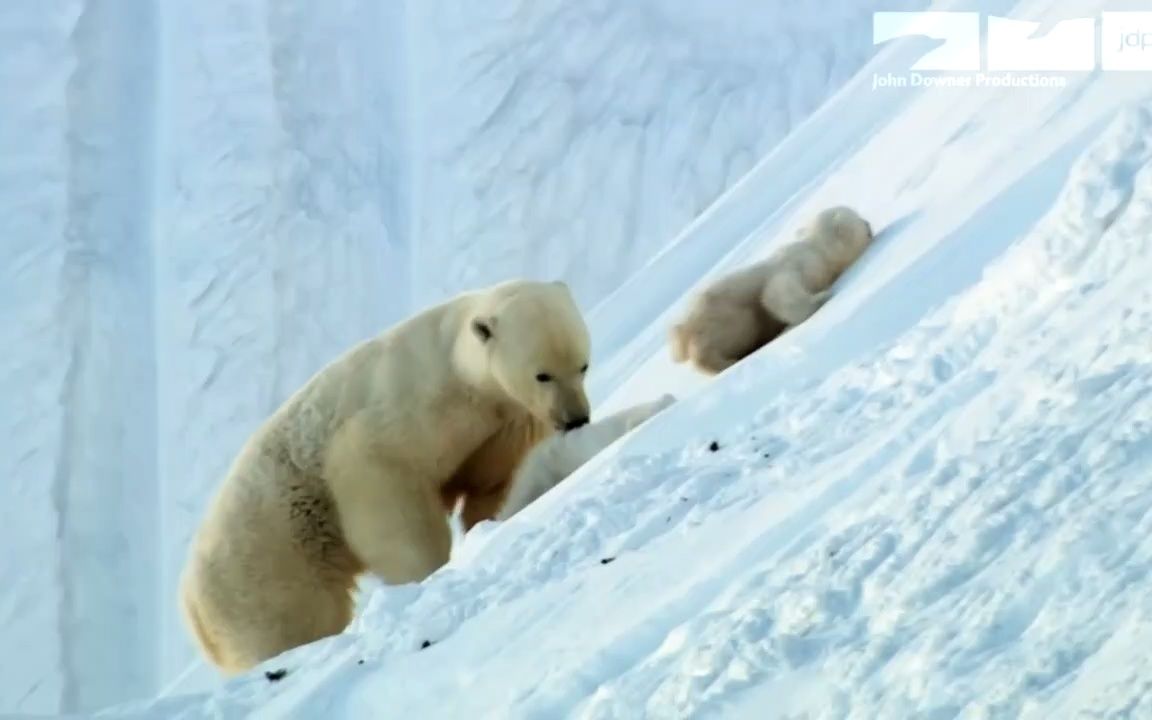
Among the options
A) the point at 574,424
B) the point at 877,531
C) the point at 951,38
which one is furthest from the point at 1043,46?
the point at 877,531

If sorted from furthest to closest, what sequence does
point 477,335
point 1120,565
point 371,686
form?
point 477,335 < point 371,686 < point 1120,565

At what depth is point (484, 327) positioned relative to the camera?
7.87ft

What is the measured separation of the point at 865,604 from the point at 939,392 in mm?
375

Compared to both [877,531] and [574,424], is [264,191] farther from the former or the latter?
[877,531]

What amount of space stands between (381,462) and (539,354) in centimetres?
30

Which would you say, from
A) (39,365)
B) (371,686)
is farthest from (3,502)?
(371,686)

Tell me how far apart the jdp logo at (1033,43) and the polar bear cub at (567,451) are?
836mm

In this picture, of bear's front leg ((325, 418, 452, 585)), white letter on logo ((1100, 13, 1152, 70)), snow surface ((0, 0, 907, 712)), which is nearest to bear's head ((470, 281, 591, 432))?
bear's front leg ((325, 418, 452, 585))

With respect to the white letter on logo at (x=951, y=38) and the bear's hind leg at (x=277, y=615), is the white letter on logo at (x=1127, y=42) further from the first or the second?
the bear's hind leg at (x=277, y=615)

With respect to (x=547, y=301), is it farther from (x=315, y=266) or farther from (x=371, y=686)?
(x=315, y=266)

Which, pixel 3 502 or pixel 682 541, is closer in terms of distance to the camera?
pixel 682 541

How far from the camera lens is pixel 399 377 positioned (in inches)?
97.7

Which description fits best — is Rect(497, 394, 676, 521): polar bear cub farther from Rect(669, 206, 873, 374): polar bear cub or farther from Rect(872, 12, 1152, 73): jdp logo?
Rect(872, 12, 1152, 73): jdp logo

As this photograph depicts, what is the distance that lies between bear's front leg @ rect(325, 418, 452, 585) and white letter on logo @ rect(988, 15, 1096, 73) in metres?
1.19
